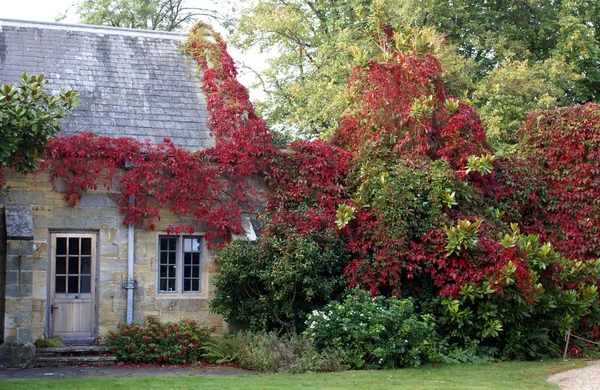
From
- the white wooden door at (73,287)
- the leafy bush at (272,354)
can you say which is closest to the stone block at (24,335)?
the white wooden door at (73,287)

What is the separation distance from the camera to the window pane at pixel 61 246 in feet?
48.6

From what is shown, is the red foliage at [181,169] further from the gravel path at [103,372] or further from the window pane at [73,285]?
the gravel path at [103,372]

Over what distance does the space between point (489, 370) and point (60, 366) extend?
721 cm

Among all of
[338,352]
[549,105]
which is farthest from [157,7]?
[338,352]

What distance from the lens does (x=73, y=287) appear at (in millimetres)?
14922

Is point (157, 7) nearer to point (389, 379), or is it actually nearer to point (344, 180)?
point (344, 180)

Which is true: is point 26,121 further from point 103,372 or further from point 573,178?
point 573,178

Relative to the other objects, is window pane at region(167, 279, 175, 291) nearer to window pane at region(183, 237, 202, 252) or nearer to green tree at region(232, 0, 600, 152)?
window pane at region(183, 237, 202, 252)

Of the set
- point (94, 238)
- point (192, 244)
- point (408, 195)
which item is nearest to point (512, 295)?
point (408, 195)

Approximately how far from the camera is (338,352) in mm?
13023

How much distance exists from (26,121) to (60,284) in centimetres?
502

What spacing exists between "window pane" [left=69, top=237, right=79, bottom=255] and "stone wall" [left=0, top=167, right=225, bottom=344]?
19 centimetres

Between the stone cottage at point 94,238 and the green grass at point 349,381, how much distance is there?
117 inches

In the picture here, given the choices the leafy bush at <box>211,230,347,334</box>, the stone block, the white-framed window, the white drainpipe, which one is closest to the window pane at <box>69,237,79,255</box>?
the white drainpipe
